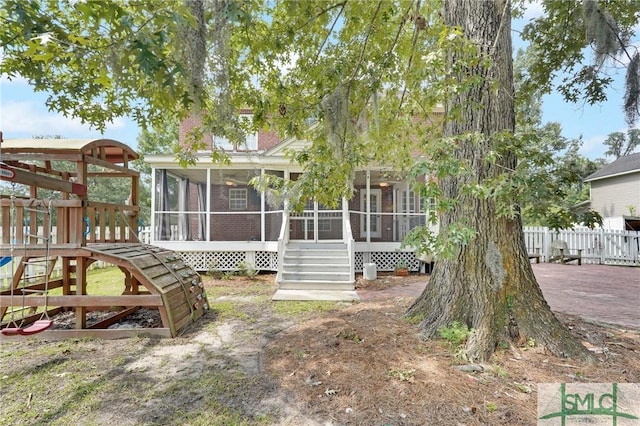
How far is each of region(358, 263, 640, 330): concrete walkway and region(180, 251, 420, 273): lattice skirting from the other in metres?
1.62

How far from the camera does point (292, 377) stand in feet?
11.1

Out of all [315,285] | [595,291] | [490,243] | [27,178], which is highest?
[27,178]

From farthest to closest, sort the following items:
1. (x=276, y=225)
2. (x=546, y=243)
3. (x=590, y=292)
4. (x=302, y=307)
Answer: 1. (x=546, y=243)
2. (x=276, y=225)
3. (x=590, y=292)
4. (x=302, y=307)

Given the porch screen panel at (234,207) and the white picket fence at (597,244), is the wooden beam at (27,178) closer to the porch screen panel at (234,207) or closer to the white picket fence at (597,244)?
the porch screen panel at (234,207)

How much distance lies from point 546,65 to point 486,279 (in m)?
5.58

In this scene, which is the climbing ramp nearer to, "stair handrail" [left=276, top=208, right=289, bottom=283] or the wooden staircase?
the wooden staircase

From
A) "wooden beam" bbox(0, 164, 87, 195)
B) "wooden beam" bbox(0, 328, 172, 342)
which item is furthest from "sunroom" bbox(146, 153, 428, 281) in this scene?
"wooden beam" bbox(0, 164, 87, 195)

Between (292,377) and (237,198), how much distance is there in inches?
432

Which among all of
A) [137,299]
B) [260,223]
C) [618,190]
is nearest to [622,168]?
[618,190]

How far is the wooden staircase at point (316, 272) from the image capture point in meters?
7.82

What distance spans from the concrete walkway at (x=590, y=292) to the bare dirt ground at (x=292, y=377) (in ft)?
3.87

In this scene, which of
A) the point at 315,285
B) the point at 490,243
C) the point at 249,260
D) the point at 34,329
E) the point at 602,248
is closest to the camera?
the point at 34,329

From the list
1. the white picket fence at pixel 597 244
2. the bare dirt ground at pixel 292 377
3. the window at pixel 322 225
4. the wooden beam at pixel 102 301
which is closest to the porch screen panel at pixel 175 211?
the window at pixel 322 225

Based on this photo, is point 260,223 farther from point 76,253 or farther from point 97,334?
point 97,334
